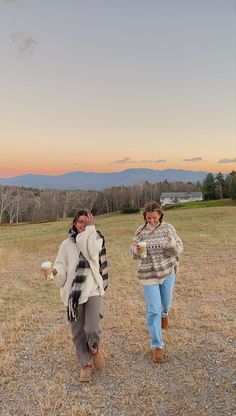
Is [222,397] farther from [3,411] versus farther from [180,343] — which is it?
[3,411]

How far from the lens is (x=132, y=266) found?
51.5ft

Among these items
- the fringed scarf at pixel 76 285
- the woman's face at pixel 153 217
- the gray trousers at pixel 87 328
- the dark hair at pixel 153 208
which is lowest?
the gray trousers at pixel 87 328

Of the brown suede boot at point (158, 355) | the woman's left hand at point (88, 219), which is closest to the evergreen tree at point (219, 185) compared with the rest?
the brown suede boot at point (158, 355)

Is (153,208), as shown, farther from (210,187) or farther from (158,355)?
(210,187)

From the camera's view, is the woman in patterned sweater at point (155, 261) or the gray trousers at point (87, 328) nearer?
the gray trousers at point (87, 328)

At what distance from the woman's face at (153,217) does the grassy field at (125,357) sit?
6.73 feet

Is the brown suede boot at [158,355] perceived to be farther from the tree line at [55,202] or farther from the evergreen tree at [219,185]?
the tree line at [55,202]

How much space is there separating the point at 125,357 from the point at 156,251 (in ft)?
5.57

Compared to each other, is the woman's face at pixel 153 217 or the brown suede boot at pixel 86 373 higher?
the woman's face at pixel 153 217

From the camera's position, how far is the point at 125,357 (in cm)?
637

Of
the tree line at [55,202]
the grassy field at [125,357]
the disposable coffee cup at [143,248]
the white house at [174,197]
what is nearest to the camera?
the grassy field at [125,357]

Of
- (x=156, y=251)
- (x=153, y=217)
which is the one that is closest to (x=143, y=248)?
(x=156, y=251)

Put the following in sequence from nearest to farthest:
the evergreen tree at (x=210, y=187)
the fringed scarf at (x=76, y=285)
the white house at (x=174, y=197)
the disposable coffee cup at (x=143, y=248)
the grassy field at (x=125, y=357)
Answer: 1. the grassy field at (x=125, y=357)
2. the fringed scarf at (x=76, y=285)
3. the disposable coffee cup at (x=143, y=248)
4. the evergreen tree at (x=210, y=187)
5. the white house at (x=174, y=197)

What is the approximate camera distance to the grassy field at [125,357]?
4.98 m
